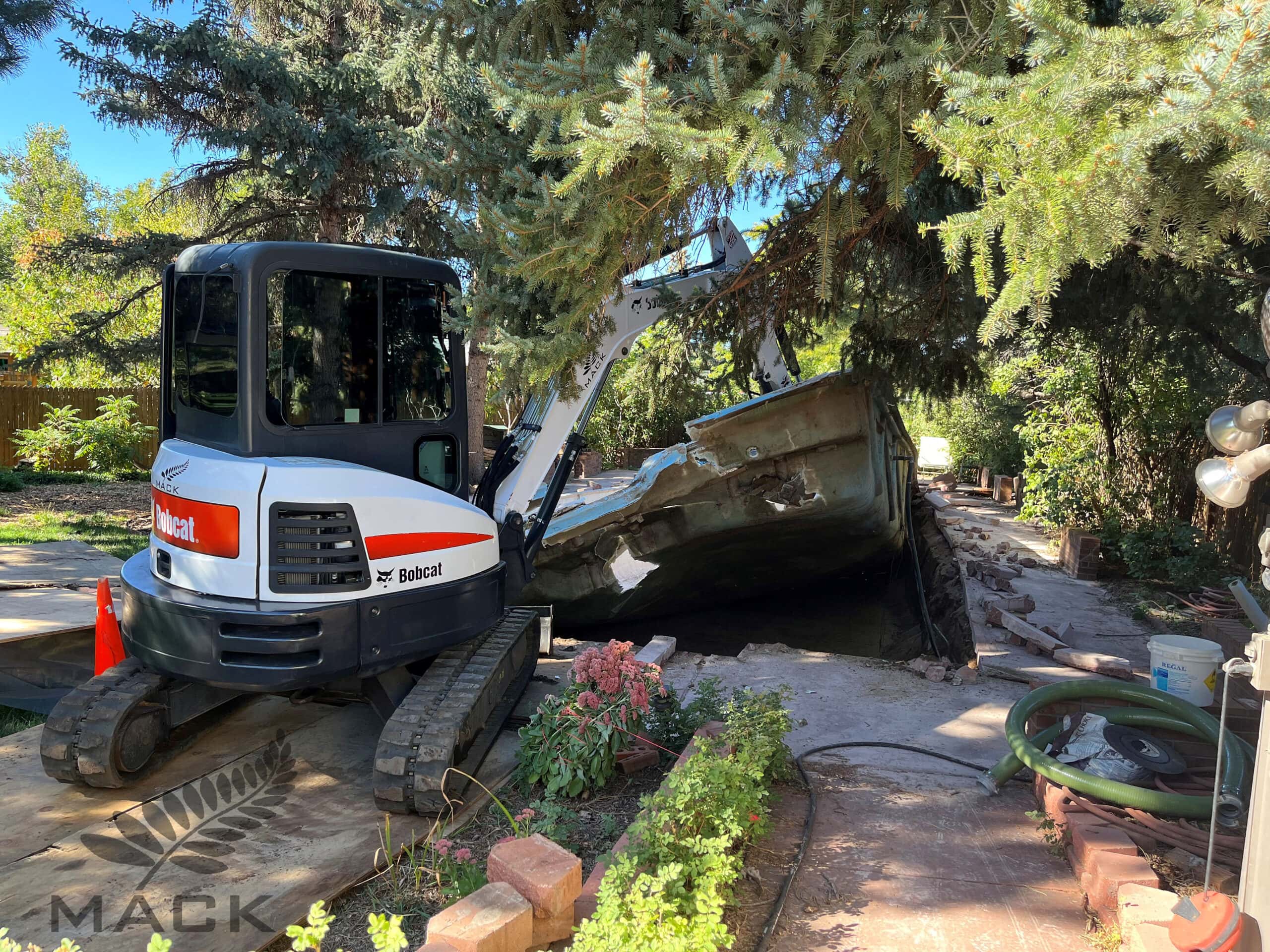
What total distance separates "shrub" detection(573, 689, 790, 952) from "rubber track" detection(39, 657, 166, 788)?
2.94 metres

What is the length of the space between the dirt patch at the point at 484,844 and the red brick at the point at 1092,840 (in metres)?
1.82

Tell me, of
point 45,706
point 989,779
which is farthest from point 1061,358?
point 45,706

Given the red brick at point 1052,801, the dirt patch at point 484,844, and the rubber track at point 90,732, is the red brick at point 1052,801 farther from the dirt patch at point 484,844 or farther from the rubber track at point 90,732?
the rubber track at point 90,732

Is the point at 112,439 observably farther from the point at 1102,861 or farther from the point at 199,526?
the point at 1102,861

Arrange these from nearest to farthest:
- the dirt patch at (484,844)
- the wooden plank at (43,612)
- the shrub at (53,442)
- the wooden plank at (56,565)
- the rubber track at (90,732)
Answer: the dirt patch at (484,844), the rubber track at (90,732), the wooden plank at (43,612), the wooden plank at (56,565), the shrub at (53,442)

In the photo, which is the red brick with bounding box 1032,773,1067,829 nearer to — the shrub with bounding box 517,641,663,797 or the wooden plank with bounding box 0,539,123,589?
the shrub with bounding box 517,641,663,797

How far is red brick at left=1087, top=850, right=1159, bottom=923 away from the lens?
10.2 ft

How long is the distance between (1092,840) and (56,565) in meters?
10.2

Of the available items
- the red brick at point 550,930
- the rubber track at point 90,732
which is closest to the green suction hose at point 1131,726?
the red brick at point 550,930

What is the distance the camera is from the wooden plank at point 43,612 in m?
6.13

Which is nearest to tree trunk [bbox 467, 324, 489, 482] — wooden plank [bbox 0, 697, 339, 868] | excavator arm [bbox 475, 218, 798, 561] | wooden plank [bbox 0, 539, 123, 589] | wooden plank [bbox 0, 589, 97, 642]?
wooden plank [bbox 0, 539, 123, 589]

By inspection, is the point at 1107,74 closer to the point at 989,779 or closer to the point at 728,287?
the point at 989,779

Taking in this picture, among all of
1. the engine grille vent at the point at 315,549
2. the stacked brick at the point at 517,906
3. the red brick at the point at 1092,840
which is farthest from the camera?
the engine grille vent at the point at 315,549

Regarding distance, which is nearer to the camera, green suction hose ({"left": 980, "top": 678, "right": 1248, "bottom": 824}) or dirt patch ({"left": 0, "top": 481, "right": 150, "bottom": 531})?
green suction hose ({"left": 980, "top": 678, "right": 1248, "bottom": 824})
